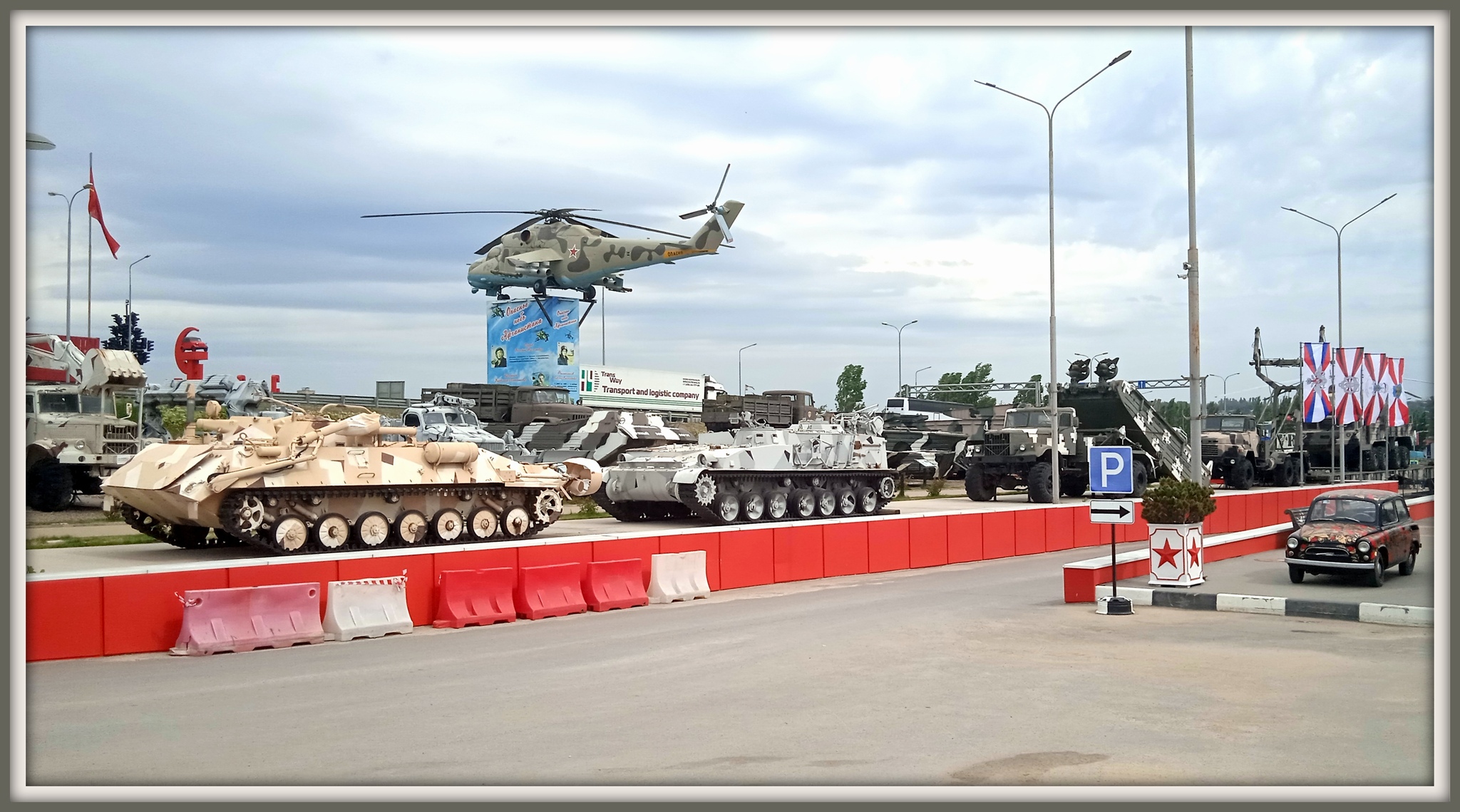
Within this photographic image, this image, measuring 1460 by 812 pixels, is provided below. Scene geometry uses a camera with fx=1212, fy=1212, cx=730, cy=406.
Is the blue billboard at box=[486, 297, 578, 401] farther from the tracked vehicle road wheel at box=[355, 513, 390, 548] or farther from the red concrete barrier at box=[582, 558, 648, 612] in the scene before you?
the red concrete barrier at box=[582, 558, 648, 612]

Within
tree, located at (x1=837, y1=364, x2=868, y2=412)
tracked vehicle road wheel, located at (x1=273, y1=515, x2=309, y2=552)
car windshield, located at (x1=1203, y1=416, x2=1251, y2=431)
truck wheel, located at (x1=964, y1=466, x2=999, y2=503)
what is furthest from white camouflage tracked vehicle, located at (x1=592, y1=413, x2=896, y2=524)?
tree, located at (x1=837, y1=364, x2=868, y2=412)

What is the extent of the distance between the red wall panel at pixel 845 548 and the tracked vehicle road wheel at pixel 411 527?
6.50 meters

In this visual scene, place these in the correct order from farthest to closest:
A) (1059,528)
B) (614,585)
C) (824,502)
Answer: (824,502) → (1059,528) → (614,585)

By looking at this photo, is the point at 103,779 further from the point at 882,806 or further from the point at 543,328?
the point at 543,328

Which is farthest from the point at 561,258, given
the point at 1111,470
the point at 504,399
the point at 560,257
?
the point at 1111,470

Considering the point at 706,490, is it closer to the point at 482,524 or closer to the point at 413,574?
the point at 482,524

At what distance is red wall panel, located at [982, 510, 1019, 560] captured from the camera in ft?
74.6

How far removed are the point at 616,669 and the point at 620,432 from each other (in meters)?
20.6

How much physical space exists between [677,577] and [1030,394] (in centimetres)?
4006

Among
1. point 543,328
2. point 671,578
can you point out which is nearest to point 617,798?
point 671,578

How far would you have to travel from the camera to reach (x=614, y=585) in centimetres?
1549

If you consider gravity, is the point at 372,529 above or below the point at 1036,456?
below

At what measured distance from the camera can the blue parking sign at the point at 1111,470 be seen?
25.0 m

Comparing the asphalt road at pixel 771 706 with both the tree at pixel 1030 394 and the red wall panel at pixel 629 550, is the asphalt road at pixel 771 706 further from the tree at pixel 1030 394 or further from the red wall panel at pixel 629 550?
the tree at pixel 1030 394
